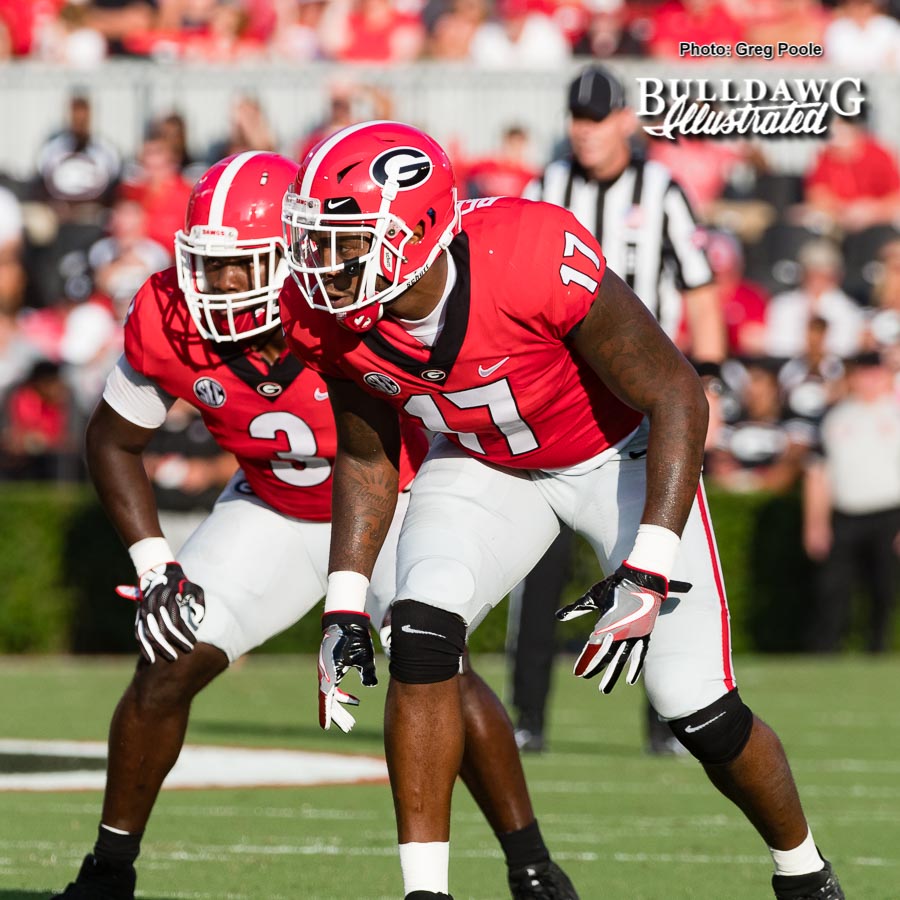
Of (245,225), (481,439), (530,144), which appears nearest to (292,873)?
(481,439)

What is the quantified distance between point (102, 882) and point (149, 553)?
74cm

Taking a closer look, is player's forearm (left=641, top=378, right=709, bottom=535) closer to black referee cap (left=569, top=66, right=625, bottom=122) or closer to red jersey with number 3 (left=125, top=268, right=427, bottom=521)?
red jersey with number 3 (left=125, top=268, right=427, bottom=521)

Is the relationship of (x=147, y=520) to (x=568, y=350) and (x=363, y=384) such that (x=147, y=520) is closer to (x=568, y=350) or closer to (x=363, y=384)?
(x=363, y=384)

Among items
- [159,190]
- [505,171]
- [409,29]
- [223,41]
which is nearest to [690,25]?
[505,171]

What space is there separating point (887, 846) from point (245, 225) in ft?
7.94

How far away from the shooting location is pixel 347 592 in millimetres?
3887

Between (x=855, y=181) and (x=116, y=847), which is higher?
(x=855, y=181)

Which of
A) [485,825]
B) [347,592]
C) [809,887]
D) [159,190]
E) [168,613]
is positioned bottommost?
[485,825]

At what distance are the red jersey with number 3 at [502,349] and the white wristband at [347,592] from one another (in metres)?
0.35

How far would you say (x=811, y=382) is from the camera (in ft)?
38.1

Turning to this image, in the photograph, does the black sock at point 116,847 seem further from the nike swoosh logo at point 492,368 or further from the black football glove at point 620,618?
the nike swoosh logo at point 492,368

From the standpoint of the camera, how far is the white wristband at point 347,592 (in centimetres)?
388

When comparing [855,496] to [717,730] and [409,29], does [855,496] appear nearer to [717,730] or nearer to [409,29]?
[409,29]

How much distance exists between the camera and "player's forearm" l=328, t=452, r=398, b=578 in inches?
154
